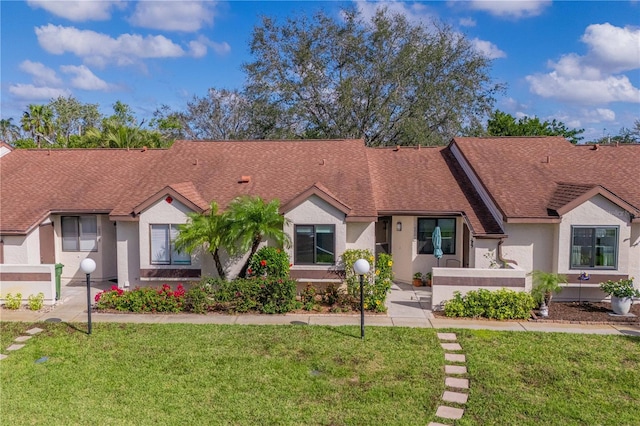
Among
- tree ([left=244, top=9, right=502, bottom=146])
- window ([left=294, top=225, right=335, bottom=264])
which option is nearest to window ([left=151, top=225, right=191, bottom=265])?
window ([left=294, top=225, right=335, bottom=264])

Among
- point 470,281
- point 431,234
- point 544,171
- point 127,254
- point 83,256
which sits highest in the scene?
point 544,171

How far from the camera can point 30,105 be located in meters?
45.4

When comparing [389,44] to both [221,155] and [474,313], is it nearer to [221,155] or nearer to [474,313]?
[221,155]

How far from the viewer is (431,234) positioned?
1769 centimetres

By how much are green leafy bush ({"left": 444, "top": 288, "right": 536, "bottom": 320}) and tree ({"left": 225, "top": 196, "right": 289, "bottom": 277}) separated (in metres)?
5.73

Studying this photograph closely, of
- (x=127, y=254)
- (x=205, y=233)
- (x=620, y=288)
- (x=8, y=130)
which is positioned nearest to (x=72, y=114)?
(x=8, y=130)

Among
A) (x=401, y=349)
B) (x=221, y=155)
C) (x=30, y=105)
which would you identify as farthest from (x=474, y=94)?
(x=30, y=105)

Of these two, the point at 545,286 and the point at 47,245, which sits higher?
the point at 47,245

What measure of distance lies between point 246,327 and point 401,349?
416cm

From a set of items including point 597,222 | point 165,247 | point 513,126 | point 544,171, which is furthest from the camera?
point 513,126

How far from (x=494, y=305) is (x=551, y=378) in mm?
4177

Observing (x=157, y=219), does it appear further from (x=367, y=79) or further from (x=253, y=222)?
(x=367, y=79)

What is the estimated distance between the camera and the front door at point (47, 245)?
17.5m

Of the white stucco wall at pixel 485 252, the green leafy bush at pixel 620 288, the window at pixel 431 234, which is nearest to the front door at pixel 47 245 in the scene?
the window at pixel 431 234
